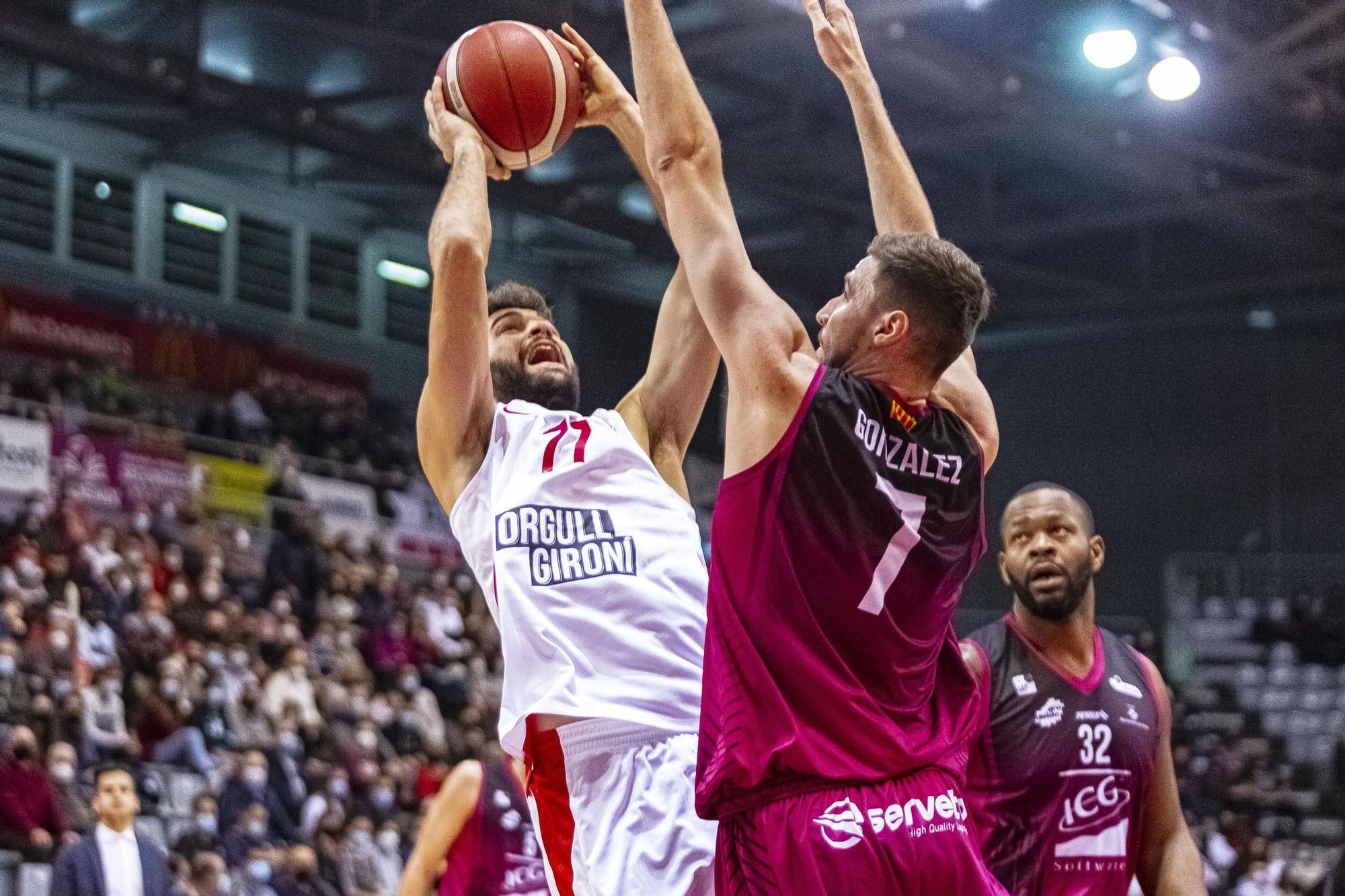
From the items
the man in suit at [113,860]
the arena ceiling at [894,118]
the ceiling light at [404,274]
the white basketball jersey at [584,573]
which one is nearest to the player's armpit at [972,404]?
the white basketball jersey at [584,573]

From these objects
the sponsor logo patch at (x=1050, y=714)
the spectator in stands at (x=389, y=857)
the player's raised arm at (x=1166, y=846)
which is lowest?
the spectator in stands at (x=389, y=857)

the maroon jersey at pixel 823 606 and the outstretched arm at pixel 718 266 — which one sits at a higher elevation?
the outstretched arm at pixel 718 266

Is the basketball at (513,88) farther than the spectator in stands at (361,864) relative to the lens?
No

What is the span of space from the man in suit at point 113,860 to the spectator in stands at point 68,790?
1.71 meters

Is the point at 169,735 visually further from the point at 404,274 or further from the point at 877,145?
the point at 404,274

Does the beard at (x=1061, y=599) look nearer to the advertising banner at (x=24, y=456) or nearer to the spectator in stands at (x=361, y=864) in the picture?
the spectator in stands at (x=361, y=864)

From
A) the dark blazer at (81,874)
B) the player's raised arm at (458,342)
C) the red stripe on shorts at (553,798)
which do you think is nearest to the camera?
the red stripe on shorts at (553,798)

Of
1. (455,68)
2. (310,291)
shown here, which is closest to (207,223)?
(310,291)

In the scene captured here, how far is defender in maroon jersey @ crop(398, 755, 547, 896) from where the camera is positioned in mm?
6746

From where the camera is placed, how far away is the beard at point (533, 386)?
13.9ft

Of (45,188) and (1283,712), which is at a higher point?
(45,188)

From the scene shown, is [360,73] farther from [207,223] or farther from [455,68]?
[455,68]

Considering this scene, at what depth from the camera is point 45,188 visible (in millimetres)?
19016

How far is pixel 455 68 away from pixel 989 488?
850 inches
